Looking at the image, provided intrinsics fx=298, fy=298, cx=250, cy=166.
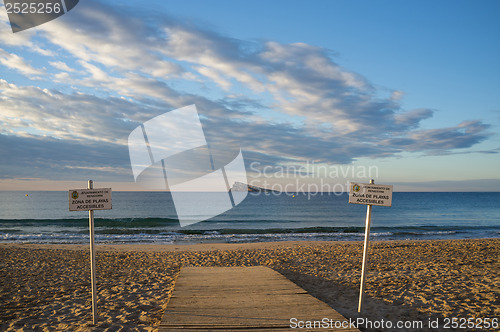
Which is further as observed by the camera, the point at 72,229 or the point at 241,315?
the point at 72,229

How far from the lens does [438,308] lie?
5629 millimetres

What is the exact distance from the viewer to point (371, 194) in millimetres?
4699

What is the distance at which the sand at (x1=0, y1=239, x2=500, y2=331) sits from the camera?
532 centimetres

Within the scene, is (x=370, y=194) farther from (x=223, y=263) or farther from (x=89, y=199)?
(x=223, y=263)

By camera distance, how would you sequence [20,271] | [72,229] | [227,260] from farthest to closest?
[72,229]
[227,260]
[20,271]

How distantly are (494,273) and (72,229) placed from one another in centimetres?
2891

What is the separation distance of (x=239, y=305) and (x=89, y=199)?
2867 millimetres

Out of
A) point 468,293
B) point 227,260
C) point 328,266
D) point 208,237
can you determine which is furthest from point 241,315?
point 208,237

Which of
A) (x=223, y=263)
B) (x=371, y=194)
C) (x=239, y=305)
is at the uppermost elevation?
(x=371, y=194)

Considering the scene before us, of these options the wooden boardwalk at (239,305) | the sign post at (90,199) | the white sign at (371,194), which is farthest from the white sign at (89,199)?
the white sign at (371,194)

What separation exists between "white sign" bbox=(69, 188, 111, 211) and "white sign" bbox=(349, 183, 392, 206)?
3.83 m

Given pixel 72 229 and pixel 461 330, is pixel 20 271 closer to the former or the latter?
pixel 461 330

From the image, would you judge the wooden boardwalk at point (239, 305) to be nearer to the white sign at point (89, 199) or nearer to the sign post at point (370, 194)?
the sign post at point (370, 194)

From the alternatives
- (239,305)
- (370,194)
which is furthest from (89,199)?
(370,194)
